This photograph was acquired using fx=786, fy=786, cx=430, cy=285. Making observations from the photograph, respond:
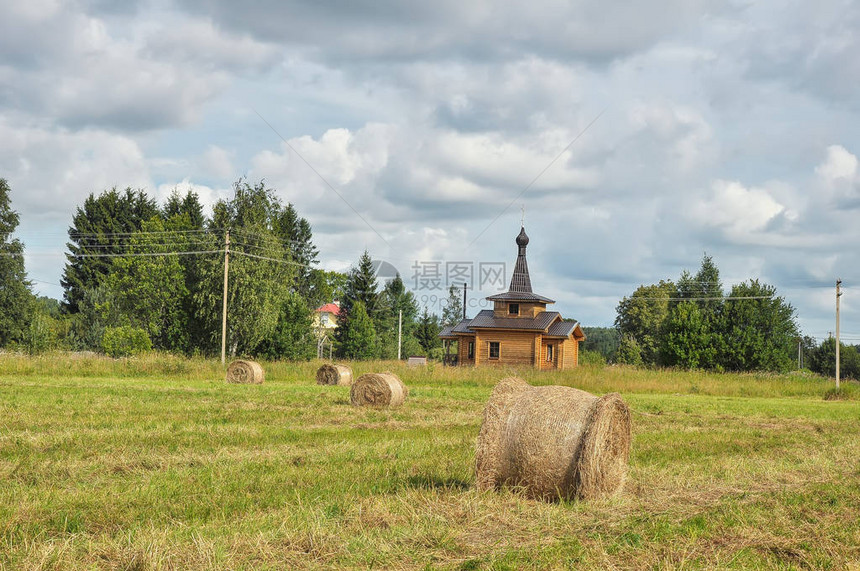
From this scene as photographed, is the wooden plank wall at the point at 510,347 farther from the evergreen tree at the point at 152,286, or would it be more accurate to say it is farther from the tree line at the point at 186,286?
the evergreen tree at the point at 152,286

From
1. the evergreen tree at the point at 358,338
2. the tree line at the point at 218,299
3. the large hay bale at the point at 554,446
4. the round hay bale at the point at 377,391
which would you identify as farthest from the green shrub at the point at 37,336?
the large hay bale at the point at 554,446

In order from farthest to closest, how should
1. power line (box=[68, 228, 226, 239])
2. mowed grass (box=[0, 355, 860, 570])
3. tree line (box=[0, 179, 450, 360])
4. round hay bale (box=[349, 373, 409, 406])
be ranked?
power line (box=[68, 228, 226, 239]) → tree line (box=[0, 179, 450, 360]) → round hay bale (box=[349, 373, 409, 406]) → mowed grass (box=[0, 355, 860, 570])

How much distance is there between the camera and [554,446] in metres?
9.88

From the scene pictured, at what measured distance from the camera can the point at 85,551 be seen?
7180 millimetres

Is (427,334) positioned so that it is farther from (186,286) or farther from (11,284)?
(11,284)

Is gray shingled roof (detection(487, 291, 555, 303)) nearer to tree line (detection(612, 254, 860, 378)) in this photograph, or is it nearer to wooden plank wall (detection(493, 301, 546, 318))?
wooden plank wall (detection(493, 301, 546, 318))

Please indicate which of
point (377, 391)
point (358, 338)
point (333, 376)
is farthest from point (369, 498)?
point (358, 338)

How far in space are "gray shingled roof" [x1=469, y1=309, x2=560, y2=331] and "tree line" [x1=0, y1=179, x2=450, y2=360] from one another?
15.9 metres

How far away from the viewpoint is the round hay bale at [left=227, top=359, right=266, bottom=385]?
34094mm

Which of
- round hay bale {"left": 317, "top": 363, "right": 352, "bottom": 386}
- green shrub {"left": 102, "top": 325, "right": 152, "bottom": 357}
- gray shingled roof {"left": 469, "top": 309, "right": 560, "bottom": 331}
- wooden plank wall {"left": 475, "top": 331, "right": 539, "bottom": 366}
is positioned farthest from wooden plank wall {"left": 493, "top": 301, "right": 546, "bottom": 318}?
Answer: round hay bale {"left": 317, "top": 363, "right": 352, "bottom": 386}

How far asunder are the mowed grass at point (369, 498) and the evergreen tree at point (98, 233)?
2568 inches

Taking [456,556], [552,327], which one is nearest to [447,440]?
[456,556]

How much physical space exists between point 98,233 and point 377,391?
68.2 meters

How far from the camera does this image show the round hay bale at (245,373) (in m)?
34.1
